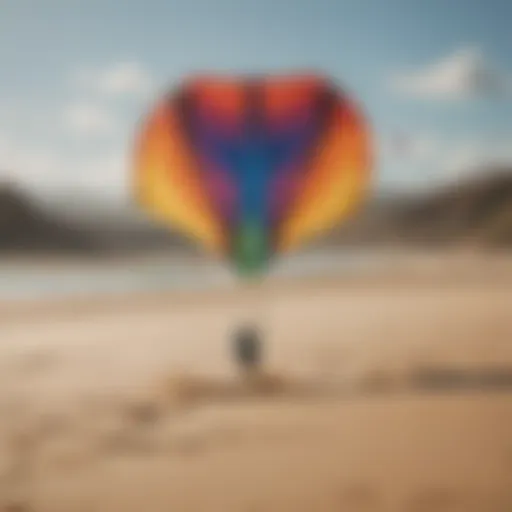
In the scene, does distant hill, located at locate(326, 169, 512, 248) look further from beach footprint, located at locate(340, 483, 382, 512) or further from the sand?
beach footprint, located at locate(340, 483, 382, 512)

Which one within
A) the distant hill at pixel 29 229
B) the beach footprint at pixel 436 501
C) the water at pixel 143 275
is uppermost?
the distant hill at pixel 29 229

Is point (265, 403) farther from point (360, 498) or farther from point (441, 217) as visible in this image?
point (441, 217)

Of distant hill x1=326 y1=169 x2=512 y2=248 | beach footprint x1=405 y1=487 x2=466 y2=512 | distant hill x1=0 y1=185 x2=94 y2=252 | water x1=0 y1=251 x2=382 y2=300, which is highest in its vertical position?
distant hill x1=0 y1=185 x2=94 y2=252

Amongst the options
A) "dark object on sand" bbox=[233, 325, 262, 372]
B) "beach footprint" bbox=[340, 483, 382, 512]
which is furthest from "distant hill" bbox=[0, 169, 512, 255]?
"beach footprint" bbox=[340, 483, 382, 512]

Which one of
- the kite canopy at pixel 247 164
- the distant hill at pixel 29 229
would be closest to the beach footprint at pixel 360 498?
the kite canopy at pixel 247 164

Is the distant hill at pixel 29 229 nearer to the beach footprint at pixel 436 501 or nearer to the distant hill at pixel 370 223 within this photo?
the distant hill at pixel 370 223

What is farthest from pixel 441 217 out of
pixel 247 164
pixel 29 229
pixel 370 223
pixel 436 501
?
pixel 29 229
